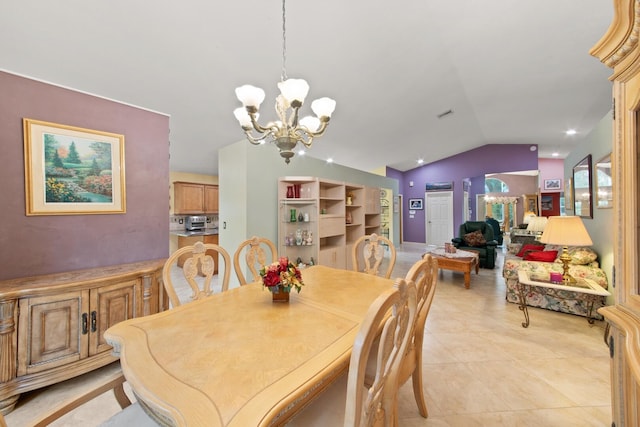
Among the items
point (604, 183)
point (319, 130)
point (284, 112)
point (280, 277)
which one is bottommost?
point (280, 277)

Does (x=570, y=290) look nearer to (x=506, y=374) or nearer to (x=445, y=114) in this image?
(x=506, y=374)

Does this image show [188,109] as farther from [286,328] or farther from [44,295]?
[286,328]

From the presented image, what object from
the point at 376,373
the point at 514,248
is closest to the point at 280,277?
the point at 376,373

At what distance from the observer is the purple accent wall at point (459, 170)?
701cm

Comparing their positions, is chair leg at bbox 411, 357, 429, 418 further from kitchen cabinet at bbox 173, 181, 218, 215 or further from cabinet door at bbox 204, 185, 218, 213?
cabinet door at bbox 204, 185, 218, 213

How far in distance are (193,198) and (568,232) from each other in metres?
6.21

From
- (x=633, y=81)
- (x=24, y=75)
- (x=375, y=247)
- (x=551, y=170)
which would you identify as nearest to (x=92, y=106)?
(x=24, y=75)

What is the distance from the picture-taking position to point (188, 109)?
2.87 meters

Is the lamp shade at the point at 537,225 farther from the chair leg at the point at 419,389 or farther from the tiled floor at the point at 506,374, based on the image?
the chair leg at the point at 419,389

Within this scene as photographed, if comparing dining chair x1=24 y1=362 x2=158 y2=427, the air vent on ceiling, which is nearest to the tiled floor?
dining chair x1=24 y1=362 x2=158 y2=427

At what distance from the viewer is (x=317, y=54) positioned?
2457 mm

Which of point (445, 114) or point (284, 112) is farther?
point (445, 114)

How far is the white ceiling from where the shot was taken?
1787 millimetres

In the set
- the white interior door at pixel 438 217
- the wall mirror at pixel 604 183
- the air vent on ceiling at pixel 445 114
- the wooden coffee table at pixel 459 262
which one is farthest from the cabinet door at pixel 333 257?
the white interior door at pixel 438 217
